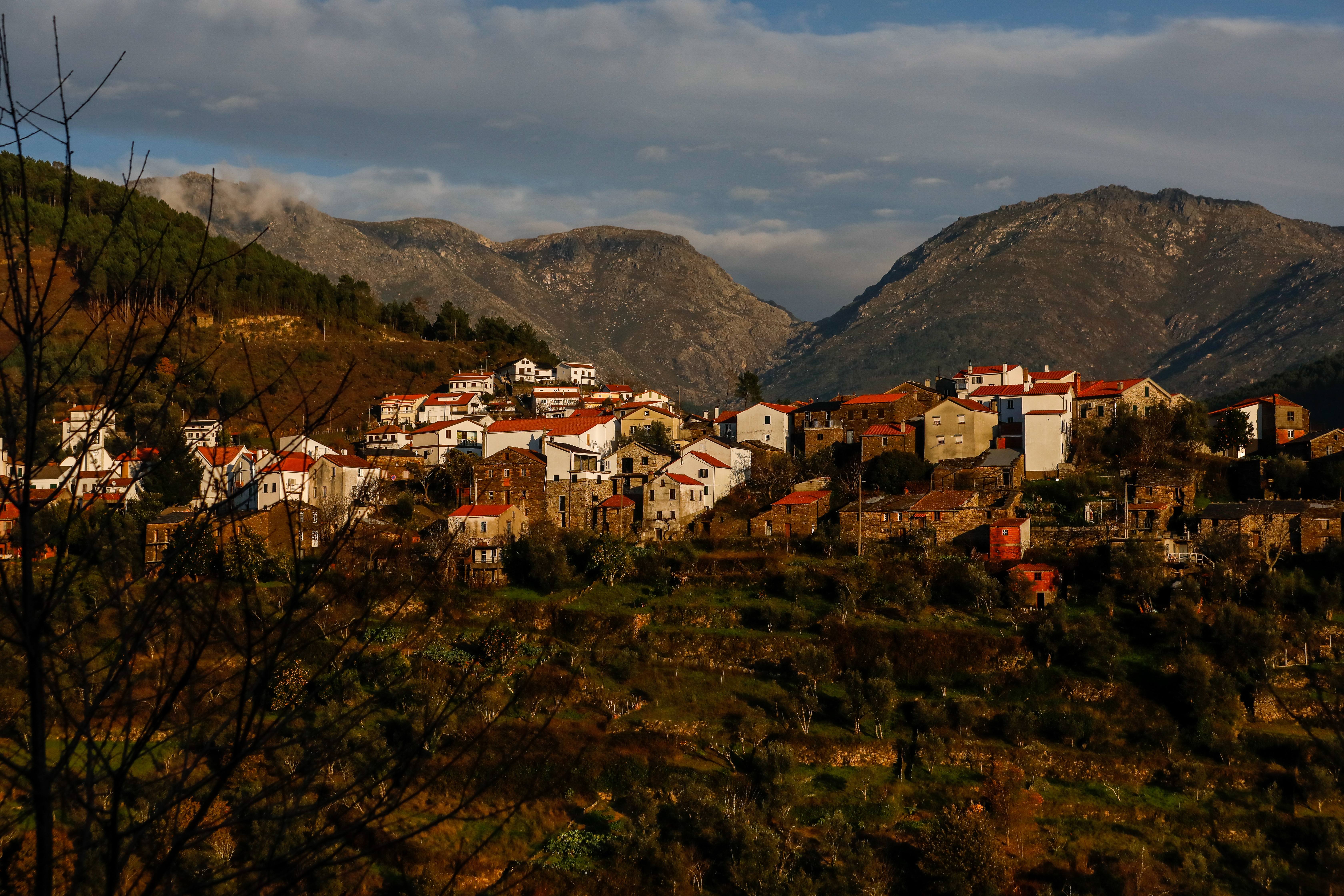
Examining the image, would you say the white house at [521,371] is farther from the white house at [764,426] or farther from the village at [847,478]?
the white house at [764,426]

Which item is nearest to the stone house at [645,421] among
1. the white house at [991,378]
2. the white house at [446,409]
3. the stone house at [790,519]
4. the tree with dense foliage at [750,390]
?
the tree with dense foliage at [750,390]

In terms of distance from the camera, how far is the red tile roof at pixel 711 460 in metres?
48.1

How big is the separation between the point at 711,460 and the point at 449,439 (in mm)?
16217

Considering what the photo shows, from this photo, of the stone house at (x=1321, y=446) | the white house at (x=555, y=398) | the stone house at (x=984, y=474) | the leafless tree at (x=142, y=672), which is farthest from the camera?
the white house at (x=555, y=398)

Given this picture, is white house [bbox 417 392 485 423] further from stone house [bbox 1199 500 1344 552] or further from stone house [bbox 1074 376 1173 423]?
A: stone house [bbox 1199 500 1344 552]

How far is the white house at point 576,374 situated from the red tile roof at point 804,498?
41.2m

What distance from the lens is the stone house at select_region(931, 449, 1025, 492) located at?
1791 inches

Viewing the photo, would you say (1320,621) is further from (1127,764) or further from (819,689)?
(819,689)

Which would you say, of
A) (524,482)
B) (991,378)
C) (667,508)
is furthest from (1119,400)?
(524,482)

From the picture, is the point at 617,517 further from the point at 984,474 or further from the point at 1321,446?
the point at 1321,446

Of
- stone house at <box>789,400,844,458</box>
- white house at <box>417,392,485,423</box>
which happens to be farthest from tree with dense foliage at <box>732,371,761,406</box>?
white house at <box>417,392,485,423</box>

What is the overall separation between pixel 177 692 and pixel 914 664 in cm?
3292

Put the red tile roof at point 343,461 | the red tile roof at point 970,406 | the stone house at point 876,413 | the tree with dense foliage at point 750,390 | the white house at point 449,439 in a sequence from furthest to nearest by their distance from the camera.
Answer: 1. the tree with dense foliage at point 750,390
2. the white house at point 449,439
3. the stone house at point 876,413
4. the red tile roof at point 970,406
5. the red tile roof at point 343,461

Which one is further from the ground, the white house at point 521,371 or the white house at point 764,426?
the white house at point 521,371
